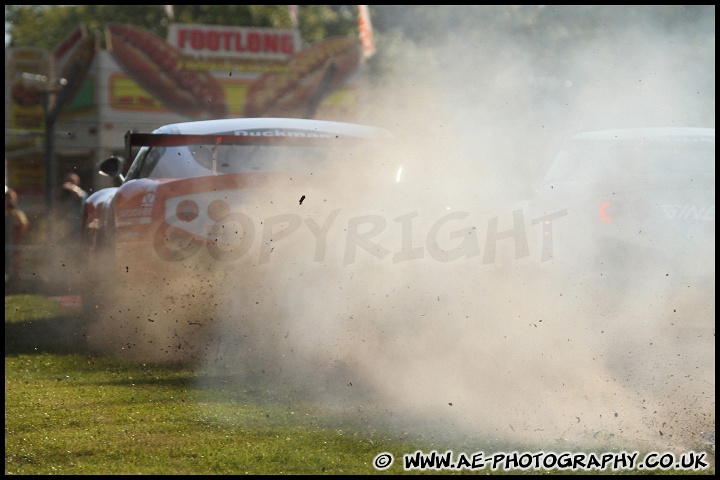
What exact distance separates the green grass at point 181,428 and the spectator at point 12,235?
7159mm

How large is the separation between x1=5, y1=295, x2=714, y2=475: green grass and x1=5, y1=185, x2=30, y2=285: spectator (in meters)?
7.16

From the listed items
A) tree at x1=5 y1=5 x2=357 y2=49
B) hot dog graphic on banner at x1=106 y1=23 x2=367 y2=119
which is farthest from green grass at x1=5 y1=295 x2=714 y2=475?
tree at x1=5 y1=5 x2=357 y2=49

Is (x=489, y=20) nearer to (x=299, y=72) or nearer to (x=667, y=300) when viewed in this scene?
(x=667, y=300)

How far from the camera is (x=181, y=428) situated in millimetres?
4805

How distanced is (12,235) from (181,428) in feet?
31.3

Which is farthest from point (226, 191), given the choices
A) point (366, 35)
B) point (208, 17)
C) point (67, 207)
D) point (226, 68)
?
point (208, 17)

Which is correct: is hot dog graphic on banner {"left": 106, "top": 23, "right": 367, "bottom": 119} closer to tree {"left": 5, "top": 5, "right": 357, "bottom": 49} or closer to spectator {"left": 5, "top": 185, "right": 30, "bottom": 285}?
tree {"left": 5, "top": 5, "right": 357, "bottom": 49}

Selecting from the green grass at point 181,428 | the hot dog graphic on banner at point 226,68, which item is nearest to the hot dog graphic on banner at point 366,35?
the hot dog graphic on banner at point 226,68

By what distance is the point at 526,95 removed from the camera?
8547 millimetres

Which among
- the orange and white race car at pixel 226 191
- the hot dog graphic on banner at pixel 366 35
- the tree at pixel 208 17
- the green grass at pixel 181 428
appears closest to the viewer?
the green grass at pixel 181 428

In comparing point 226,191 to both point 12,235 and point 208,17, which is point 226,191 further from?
point 208,17

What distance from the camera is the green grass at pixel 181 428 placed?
421 centimetres

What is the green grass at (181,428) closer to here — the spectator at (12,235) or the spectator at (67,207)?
the spectator at (67,207)

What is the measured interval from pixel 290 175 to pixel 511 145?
6.93 feet
